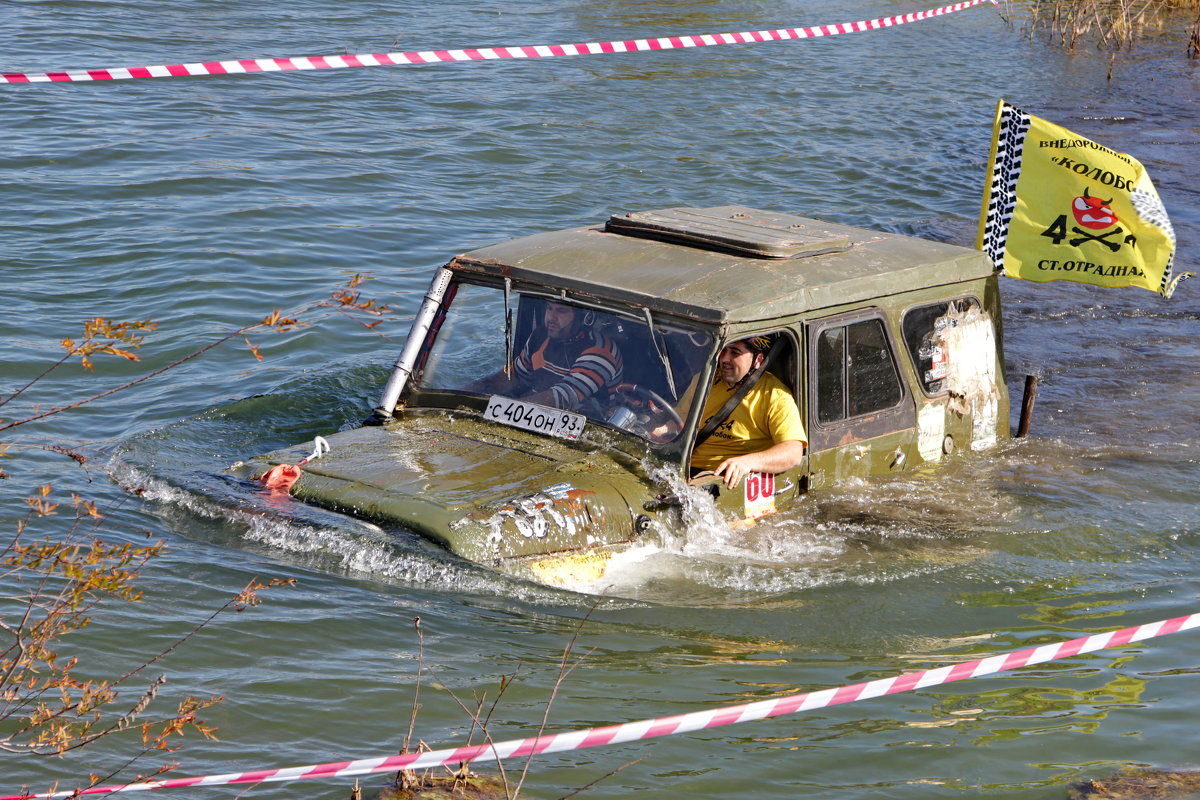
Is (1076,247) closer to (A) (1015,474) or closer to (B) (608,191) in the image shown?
(A) (1015,474)

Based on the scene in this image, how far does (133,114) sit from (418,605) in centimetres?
1244

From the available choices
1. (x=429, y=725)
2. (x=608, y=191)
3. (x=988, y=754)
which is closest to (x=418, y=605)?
(x=429, y=725)

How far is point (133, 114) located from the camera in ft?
55.3

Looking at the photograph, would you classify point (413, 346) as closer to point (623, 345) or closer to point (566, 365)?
point (566, 365)

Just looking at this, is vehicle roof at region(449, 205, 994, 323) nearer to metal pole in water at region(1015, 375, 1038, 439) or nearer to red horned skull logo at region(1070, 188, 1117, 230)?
metal pole in water at region(1015, 375, 1038, 439)

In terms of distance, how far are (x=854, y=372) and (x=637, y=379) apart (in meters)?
1.22

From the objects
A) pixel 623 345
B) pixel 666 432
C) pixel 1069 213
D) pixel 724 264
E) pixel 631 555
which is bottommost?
pixel 631 555

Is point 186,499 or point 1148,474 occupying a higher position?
point 186,499

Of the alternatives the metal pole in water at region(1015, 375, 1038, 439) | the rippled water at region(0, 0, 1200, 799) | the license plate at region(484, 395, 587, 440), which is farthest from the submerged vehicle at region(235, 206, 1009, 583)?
the metal pole in water at region(1015, 375, 1038, 439)

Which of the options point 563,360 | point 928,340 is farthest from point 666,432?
point 928,340

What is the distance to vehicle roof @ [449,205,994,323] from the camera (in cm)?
666

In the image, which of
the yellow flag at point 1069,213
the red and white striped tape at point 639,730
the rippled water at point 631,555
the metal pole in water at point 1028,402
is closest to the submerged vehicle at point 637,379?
the rippled water at point 631,555

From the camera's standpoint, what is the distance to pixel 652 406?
6.67 metres

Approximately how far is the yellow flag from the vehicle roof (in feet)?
6.29
